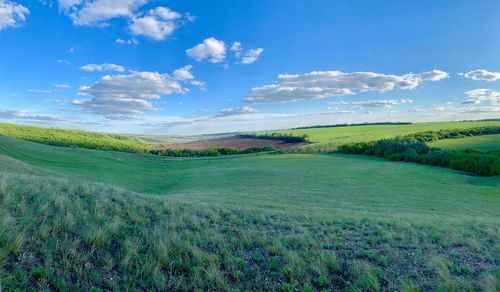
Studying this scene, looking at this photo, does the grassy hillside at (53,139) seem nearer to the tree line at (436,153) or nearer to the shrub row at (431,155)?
the shrub row at (431,155)

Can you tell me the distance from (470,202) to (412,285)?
27.7 m

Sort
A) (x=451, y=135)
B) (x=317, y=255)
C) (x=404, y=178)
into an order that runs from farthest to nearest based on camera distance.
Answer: (x=451, y=135), (x=404, y=178), (x=317, y=255)

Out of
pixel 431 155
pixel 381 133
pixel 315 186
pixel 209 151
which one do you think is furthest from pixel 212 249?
pixel 381 133

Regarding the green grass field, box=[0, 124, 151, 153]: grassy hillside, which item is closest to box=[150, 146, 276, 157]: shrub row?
box=[0, 124, 151, 153]: grassy hillside

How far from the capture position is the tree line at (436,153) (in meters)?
52.2

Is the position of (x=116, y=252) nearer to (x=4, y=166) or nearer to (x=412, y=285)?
(x=412, y=285)

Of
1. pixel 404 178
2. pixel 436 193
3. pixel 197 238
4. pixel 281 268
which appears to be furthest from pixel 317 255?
pixel 404 178

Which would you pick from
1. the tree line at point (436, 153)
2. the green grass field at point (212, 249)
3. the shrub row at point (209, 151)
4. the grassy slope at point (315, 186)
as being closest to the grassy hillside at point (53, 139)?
the shrub row at point (209, 151)

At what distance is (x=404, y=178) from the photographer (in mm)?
43281

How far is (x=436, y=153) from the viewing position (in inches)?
2527

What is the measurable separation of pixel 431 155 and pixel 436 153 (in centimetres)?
112

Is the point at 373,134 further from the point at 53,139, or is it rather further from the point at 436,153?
the point at 53,139

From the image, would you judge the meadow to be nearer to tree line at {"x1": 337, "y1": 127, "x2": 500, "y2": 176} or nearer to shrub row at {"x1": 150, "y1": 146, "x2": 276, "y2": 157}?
tree line at {"x1": 337, "y1": 127, "x2": 500, "y2": 176}

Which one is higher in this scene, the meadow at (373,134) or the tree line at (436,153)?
the meadow at (373,134)
